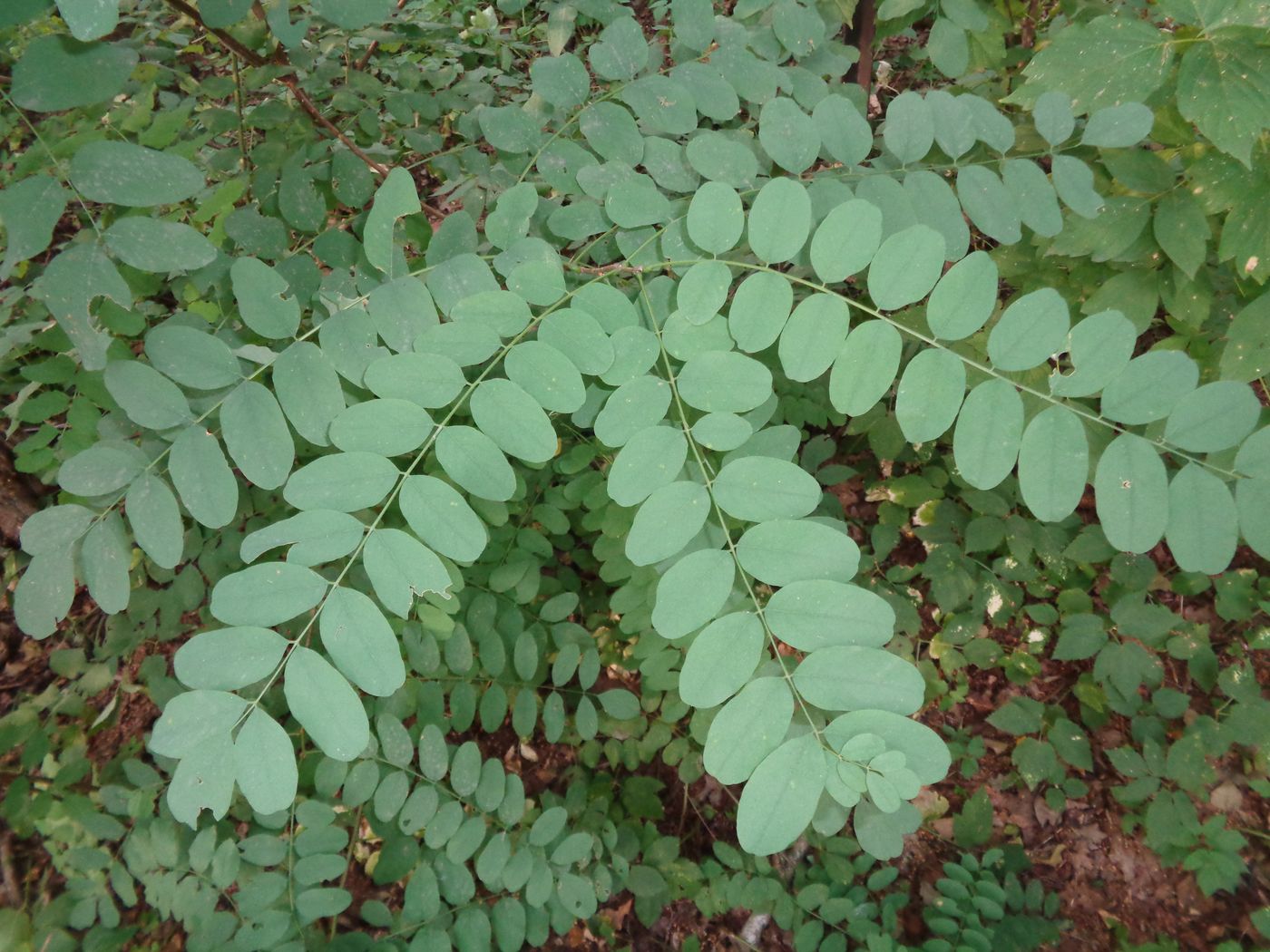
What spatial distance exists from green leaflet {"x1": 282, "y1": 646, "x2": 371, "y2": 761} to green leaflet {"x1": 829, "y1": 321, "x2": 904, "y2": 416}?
0.74m

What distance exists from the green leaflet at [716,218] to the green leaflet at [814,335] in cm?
15

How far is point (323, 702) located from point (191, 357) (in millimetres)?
542

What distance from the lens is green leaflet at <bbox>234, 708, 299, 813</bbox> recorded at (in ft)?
2.83

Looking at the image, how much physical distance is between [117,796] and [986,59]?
2.83 meters

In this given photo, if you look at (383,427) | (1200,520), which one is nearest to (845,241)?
(1200,520)

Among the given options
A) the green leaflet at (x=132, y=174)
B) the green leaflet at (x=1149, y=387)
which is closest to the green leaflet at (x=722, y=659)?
the green leaflet at (x=1149, y=387)

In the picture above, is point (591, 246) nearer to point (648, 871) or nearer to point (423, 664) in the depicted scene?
point (423, 664)

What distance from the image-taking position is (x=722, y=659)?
0.91m

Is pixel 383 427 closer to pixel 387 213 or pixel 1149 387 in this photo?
pixel 387 213

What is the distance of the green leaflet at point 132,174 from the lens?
98 cm

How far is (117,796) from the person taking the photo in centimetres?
184

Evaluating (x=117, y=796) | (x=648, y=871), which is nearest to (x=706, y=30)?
Result: (x=648, y=871)

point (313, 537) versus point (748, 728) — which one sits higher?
point (313, 537)

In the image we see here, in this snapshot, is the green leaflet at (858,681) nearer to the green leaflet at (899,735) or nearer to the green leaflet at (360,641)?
the green leaflet at (899,735)
